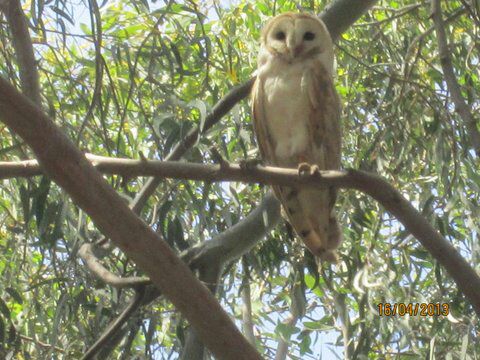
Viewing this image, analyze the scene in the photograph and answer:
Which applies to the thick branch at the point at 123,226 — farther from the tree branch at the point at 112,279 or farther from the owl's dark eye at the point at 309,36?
the owl's dark eye at the point at 309,36

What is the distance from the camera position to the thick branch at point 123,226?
5.06ft

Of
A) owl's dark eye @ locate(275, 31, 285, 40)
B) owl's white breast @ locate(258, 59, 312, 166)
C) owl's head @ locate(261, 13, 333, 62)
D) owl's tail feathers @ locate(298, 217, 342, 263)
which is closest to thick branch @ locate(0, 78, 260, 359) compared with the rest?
owl's tail feathers @ locate(298, 217, 342, 263)

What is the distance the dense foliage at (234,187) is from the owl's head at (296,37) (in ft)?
0.39

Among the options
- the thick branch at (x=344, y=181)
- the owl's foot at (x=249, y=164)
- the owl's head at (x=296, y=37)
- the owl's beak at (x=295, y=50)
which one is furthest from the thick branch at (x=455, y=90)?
the owl's beak at (x=295, y=50)

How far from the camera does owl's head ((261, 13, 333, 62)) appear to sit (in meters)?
2.74

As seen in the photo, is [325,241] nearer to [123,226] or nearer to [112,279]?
[112,279]

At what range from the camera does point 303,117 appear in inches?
109

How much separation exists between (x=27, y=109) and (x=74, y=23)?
3.05 ft

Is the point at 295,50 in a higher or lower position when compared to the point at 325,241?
higher

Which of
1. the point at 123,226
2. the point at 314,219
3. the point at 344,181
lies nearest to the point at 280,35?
the point at 314,219

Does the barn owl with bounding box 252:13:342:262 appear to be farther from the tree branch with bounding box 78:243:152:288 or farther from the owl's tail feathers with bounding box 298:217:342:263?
the tree branch with bounding box 78:243:152:288

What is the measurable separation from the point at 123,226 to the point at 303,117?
4.12 feet

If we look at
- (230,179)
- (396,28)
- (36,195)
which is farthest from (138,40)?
(230,179)

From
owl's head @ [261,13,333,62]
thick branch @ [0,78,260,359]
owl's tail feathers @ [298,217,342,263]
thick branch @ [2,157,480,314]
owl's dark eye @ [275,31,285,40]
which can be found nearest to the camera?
thick branch @ [0,78,260,359]
